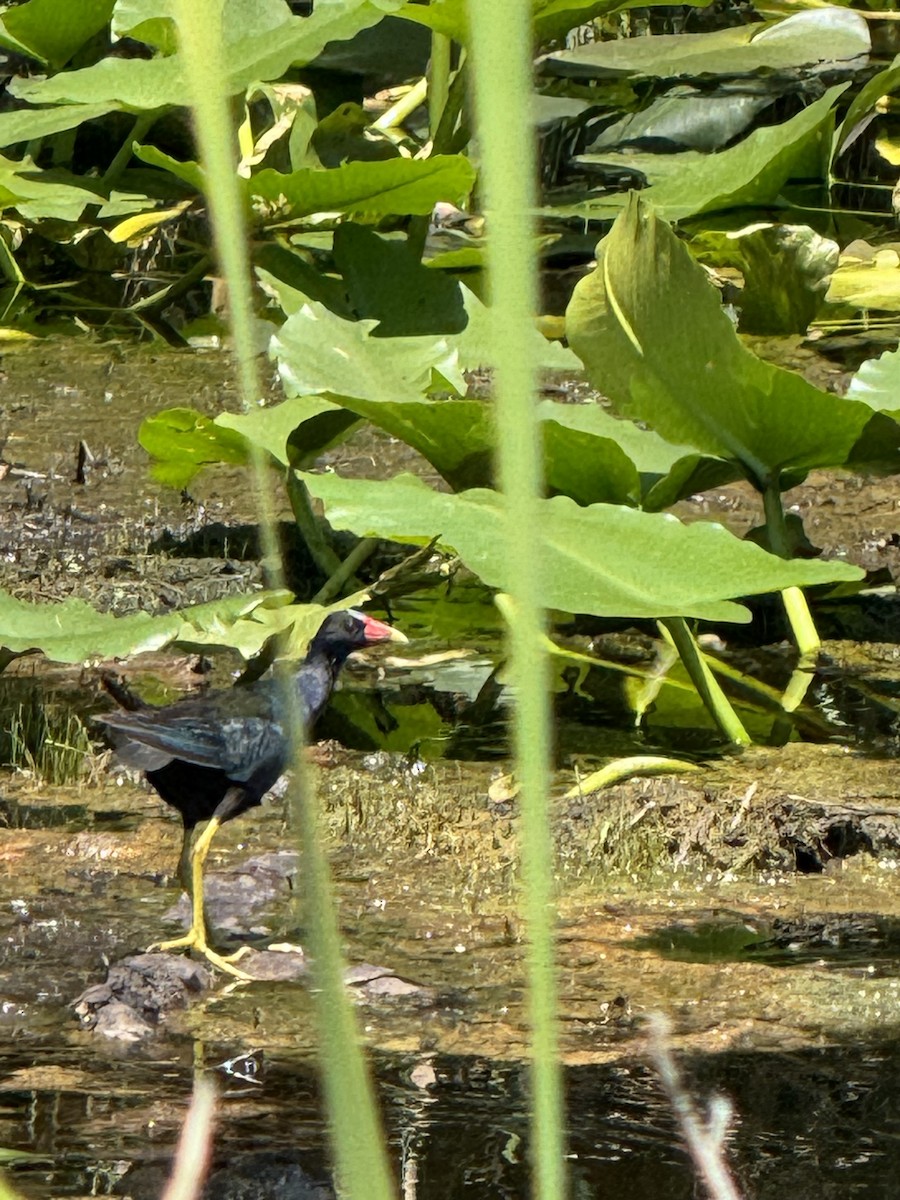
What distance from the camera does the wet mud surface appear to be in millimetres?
1781

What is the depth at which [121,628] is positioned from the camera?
2.58 m

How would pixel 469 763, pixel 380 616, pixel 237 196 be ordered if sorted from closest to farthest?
pixel 237 196 → pixel 469 763 → pixel 380 616

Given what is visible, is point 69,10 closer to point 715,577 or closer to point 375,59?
point 375,59

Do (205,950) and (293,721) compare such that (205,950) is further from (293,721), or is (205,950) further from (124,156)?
(124,156)

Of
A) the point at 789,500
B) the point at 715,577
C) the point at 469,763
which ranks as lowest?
the point at 469,763

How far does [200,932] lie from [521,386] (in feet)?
6.32

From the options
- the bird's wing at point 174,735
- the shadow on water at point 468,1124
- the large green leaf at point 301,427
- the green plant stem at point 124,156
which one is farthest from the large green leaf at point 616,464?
the green plant stem at point 124,156

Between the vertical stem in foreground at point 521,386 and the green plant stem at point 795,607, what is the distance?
8.97ft

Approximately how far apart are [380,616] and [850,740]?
95cm

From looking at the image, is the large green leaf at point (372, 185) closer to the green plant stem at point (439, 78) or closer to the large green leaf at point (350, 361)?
the large green leaf at point (350, 361)

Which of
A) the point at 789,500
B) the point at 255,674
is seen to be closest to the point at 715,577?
the point at 255,674

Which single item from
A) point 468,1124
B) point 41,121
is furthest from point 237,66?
point 468,1124

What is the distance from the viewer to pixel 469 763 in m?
2.92

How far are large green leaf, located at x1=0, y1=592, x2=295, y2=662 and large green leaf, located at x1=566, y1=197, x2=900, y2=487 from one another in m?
0.70
